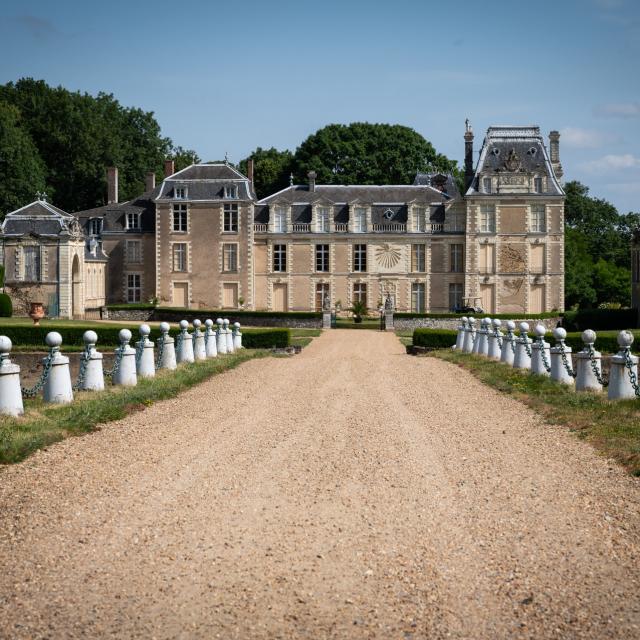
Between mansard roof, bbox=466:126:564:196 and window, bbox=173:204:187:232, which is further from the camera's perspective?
window, bbox=173:204:187:232

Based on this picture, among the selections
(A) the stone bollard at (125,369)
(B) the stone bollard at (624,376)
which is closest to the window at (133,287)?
(A) the stone bollard at (125,369)

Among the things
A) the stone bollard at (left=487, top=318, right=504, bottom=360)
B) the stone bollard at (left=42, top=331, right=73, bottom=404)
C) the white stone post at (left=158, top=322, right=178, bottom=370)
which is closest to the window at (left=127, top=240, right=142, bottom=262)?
the stone bollard at (left=487, top=318, right=504, bottom=360)

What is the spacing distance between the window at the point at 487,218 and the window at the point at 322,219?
780 centimetres

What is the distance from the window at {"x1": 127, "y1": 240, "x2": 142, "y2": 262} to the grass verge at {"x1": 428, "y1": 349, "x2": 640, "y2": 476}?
36493 millimetres

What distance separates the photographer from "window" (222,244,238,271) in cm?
5009

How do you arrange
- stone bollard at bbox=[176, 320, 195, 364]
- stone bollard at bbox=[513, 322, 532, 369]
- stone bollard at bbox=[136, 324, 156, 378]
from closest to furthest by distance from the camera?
stone bollard at bbox=[136, 324, 156, 378]
stone bollard at bbox=[513, 322, 532, 369]
stone bollard at bbox=[176, 320, 195, 364]

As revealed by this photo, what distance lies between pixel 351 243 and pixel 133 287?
11686mm

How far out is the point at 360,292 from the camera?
1994 inches

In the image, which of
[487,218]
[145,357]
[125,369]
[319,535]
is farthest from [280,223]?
[319,535]

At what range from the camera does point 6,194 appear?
54969 mm

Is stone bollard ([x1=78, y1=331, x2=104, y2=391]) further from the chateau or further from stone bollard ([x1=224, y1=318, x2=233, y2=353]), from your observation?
the chateau

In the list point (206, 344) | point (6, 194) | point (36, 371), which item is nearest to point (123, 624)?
point (206, 344)

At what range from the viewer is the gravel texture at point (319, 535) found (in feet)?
15.9

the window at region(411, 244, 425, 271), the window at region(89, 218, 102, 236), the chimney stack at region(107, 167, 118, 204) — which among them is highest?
the chimney stack at region(107, 167, 118, 204)
